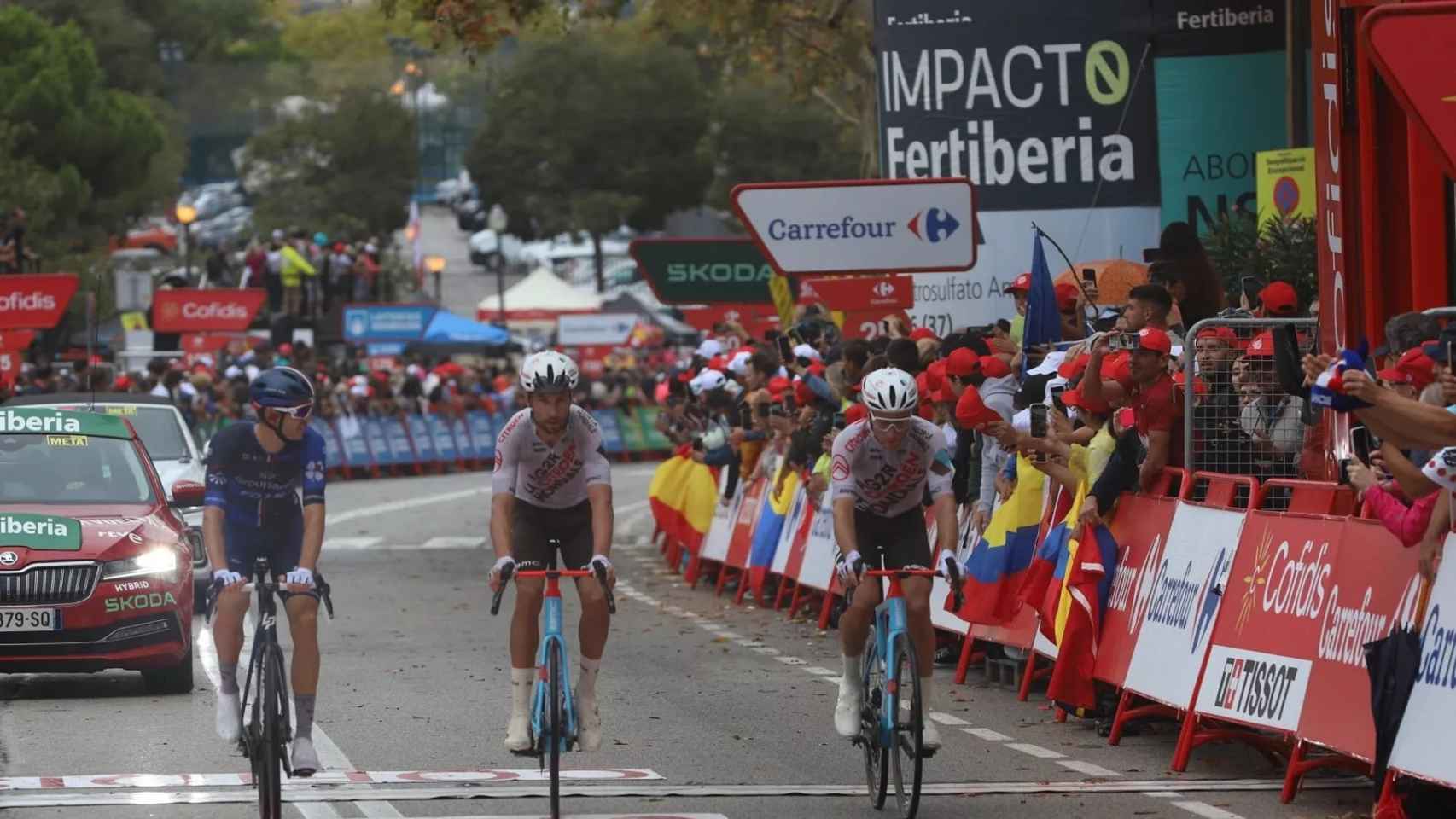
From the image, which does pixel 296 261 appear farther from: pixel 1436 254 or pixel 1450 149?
pixel 1450 149

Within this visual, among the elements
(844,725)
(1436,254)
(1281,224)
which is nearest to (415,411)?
(1281,224)

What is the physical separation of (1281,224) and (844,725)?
8.94 metres

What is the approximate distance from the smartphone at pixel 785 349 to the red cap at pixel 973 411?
32.6 feet

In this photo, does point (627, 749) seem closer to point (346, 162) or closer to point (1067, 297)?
point (1067, 297)

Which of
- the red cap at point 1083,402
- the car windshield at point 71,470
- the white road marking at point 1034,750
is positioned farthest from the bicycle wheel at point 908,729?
the car windshield at point 71,470

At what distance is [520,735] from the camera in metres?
10.4

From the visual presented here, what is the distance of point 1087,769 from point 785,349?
12.7m

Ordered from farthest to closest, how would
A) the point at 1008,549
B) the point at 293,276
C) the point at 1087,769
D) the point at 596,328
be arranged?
the point at 596,328
the point at 293,276
the point at 1008,549
the point at 1087,769

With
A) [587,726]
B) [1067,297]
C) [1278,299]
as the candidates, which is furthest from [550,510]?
[1067,297]

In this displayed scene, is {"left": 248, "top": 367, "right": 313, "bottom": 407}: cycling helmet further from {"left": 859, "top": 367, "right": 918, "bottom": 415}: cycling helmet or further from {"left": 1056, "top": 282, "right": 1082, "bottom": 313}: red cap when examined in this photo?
{"left": 1056, "top": 282, "right": 1082, "bottom": 313}: red cap

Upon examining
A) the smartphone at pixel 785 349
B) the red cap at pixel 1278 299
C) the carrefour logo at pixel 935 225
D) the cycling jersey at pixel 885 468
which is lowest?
the cycling jersey at pixel 885 468

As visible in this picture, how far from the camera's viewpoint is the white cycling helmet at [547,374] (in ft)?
34.6

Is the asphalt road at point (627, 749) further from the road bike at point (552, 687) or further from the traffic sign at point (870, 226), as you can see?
the traffic sign at point (870, 226)

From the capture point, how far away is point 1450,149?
8742 millimetres
